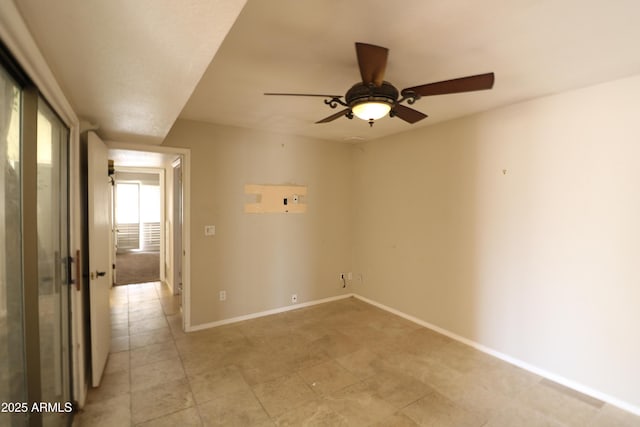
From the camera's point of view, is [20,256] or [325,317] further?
[325,317]

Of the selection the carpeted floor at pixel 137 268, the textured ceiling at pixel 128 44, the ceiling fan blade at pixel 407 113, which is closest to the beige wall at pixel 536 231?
the ceiling fan blade at pixel 407 113

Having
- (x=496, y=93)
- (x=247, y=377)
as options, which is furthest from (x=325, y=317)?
(x=496, y=93)

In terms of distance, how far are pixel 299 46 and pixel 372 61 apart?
52cm

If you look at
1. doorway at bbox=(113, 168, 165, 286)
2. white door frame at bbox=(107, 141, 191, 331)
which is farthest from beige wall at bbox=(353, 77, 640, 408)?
doorway at bbox=(113, 168, 165, 286)

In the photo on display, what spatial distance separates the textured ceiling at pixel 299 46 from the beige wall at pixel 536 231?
36 cm

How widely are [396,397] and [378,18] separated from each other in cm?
256

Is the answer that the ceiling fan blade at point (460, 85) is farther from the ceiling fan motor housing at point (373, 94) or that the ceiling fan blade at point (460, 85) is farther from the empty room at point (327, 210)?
the ceiling fan motor housing at point (373, 94)

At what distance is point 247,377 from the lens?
2.53 m

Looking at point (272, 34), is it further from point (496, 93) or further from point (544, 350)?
point (544, 350)

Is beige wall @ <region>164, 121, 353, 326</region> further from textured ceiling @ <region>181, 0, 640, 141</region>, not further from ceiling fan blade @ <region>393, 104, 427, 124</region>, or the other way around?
ceiling fan blade @ <region>393, 104, 427, 124</region>

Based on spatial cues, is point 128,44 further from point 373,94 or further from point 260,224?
point 260,224

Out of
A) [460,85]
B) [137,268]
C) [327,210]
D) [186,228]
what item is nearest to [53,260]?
[186,228]

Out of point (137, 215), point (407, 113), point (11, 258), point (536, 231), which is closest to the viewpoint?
point (11, 258)

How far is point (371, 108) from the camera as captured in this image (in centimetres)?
179
